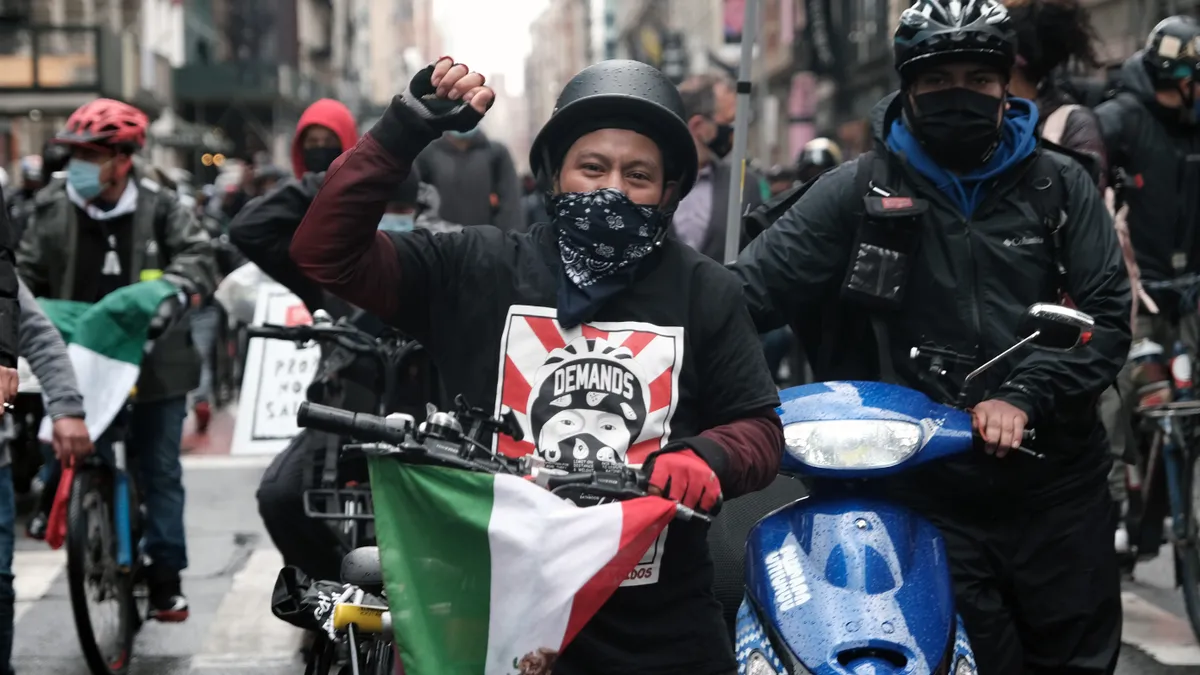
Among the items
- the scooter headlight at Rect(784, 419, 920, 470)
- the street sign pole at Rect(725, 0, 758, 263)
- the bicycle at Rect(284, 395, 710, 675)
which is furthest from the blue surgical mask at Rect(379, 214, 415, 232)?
the bicycle at Rect(284, 395, 710, 675)

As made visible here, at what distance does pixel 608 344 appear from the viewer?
312 cm

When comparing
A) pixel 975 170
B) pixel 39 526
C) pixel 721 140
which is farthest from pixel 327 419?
pixel 721 140

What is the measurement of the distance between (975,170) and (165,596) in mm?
3845

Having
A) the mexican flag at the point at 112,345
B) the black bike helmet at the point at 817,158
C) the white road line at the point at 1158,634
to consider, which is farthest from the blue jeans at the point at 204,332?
the white road line at the point at 1158,634

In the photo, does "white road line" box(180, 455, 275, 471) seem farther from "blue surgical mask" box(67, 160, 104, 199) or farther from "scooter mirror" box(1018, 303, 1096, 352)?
"scooter mirror" box(1018, 303, 1096, 352)

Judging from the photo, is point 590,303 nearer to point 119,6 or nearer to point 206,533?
point 206,533

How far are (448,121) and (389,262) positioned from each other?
0.33 meters

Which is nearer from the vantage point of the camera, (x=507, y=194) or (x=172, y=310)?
(x=172, y=310)

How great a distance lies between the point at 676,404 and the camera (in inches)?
124

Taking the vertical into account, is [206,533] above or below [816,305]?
below

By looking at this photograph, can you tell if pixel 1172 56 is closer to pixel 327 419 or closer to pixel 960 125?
pixel 960 125

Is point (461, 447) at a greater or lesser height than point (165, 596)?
greater

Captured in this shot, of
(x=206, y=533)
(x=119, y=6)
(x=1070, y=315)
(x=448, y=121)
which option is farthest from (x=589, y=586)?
(x=119, y=6)

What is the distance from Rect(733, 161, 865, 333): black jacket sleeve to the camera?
4.16 metres
